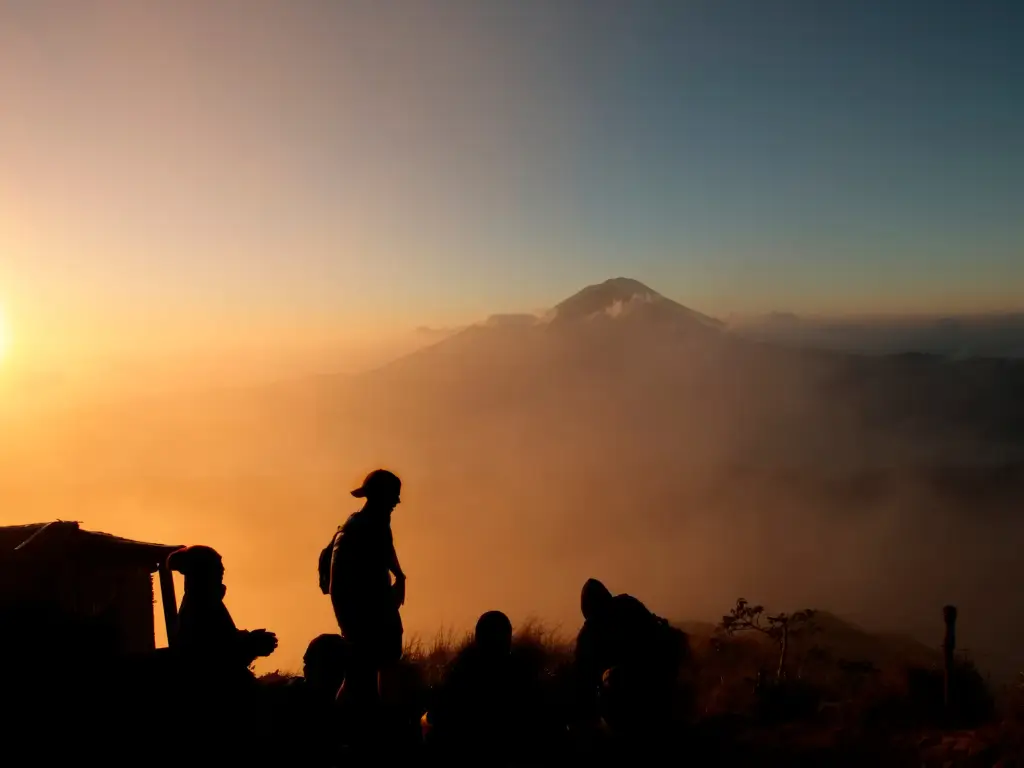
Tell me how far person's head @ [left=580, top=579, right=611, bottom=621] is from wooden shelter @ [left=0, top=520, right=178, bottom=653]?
7.41 meters

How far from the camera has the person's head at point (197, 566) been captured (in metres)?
4.45

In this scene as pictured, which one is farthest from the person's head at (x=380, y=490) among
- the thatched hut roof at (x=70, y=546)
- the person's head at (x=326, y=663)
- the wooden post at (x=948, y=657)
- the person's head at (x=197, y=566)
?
the thatched hut roof at (x=70, y=546)

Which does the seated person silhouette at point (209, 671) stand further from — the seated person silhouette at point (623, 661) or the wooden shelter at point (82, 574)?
the wooden shelter at point (82, 574)

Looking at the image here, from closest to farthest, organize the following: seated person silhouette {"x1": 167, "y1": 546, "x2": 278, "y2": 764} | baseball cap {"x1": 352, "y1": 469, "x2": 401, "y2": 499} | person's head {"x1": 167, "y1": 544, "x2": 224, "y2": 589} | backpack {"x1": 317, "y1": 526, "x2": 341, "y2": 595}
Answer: seated person silhouette {"x1": 167, "y1": 546, "x2": 278, "y2": 764}, person's head {"x1": 167, "y1": 544, "x2": 224, "y2": 589}, baseball cap {"x1": 352, "y1": 469, "x2": 401, "y2": 499}, backpack {"x1": 317, "y1": 526, "x2": 341, "y2": 595}

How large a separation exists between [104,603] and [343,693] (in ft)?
30.1

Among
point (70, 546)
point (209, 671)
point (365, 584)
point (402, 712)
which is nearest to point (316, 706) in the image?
point (402, 712)

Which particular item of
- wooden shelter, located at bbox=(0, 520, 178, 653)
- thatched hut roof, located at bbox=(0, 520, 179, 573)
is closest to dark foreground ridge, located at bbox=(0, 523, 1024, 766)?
wooden shelter, located at bbox=(0, 520, 178, 653)

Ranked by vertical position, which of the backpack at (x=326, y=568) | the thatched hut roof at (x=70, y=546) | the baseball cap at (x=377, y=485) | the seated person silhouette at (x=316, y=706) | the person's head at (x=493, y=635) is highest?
the baseball cap at (x=377, y=485)

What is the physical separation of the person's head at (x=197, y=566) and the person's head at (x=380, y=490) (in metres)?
1.11

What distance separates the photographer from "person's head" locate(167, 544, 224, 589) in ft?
14.6

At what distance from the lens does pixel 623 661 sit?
5223mm

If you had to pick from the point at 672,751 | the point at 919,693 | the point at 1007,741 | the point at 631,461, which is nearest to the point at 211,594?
the point at 672,751

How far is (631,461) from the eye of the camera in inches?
7603

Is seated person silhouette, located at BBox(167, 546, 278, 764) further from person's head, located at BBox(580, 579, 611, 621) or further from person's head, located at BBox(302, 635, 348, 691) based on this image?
person's head, located at BBox(580, 579, 611, 621)
